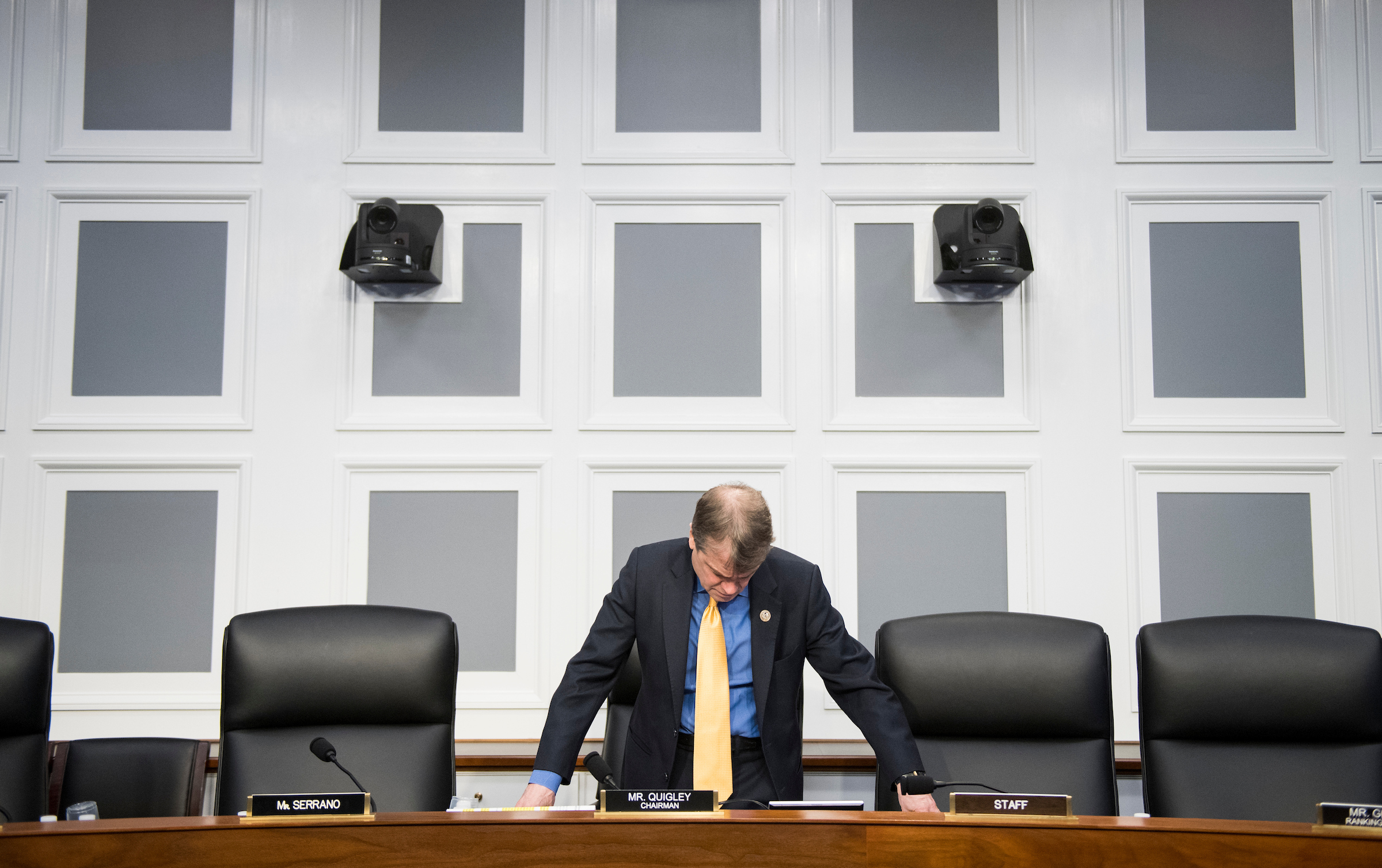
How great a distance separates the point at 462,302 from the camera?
116 inches

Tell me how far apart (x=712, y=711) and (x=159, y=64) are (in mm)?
2632

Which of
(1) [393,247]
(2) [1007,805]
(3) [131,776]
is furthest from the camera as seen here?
(1) [393,247]

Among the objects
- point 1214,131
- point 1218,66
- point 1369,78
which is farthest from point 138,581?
point 1369,78

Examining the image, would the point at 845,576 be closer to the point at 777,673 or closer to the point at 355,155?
the point at 777,673

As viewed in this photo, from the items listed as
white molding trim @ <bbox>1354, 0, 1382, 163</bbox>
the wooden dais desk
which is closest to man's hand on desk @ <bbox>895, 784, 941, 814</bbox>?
the wooden dais desk

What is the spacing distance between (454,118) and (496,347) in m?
0.74

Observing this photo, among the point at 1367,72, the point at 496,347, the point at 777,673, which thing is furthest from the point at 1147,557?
the point at 496,347

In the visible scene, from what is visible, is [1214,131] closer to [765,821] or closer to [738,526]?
[738,526]

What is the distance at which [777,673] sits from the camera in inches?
85.5

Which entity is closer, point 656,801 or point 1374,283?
point 656,801

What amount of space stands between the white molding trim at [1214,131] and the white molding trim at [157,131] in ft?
8.78

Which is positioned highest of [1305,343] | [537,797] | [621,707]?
[1305,343]

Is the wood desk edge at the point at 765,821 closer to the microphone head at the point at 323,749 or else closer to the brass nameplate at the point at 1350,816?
the brass nameplate at the point at 1350,816

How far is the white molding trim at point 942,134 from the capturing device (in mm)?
2963
